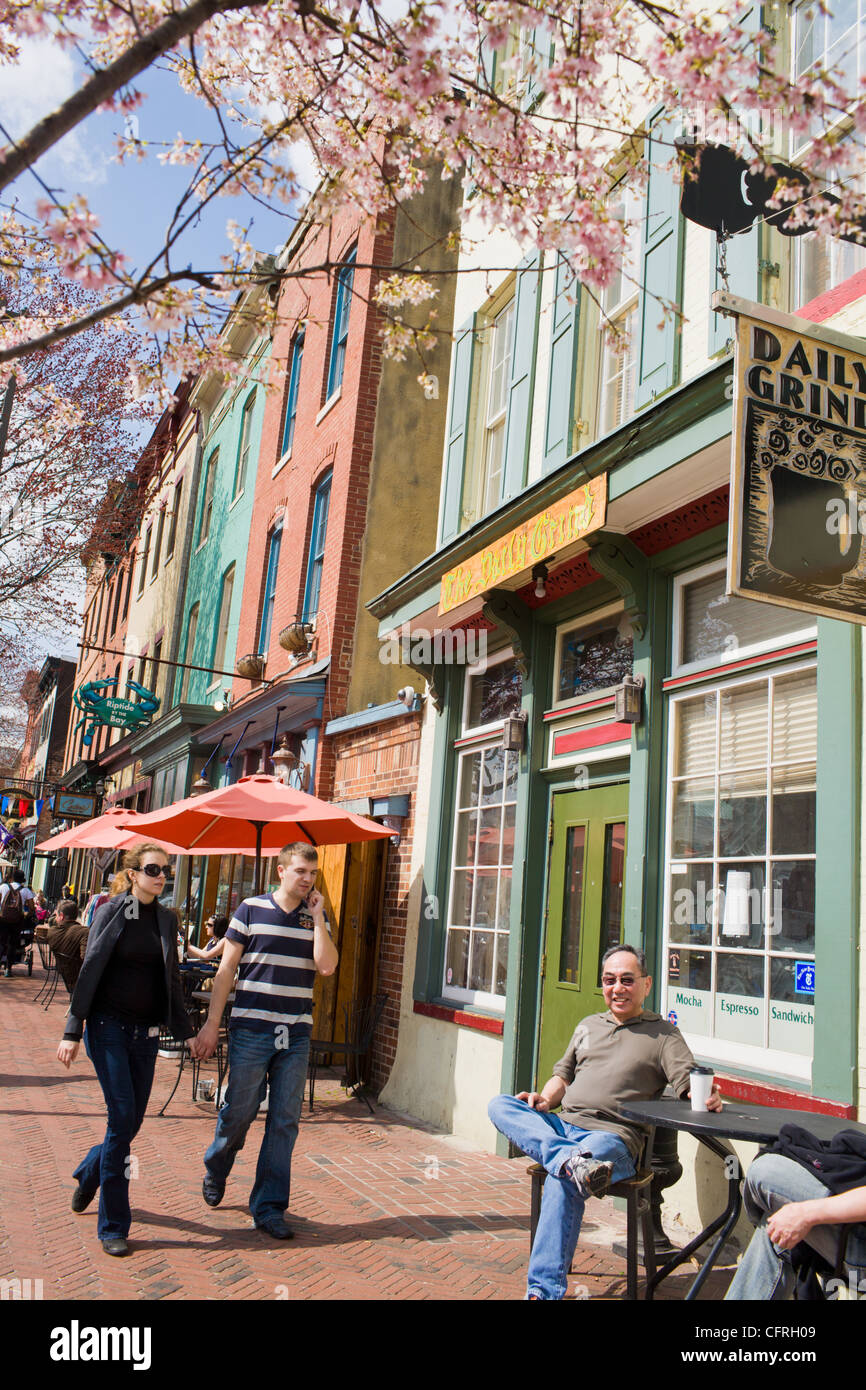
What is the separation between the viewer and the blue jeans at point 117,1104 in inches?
187

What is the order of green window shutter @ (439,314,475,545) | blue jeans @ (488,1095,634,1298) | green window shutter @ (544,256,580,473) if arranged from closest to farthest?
1. blue jeans @ (488,1095,634,1298)
2. green window shutter @ (544,256,580,473)
3. green window shutter @ (439,314,475,545)

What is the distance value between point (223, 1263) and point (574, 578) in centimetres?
488

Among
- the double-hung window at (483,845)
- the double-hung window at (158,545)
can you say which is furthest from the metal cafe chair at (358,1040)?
the double-hung window at (158,545)

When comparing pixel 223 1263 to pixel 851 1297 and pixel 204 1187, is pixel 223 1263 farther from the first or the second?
pixel 851 1297

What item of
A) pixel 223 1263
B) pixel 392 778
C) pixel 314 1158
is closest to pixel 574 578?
pixel 392 778

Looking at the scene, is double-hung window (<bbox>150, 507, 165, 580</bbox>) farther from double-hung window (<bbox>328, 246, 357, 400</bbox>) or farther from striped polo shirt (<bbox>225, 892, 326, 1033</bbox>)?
striped polo shirt (<bbox>225, 892, 326, 1033</bbox>)

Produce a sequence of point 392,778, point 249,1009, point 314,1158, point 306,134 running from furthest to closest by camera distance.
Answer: point 392,778 < point 314,1158 < point 249,1009 < point 306,134

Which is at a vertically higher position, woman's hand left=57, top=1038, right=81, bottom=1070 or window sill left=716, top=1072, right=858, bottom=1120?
window sill left=716, top=1072, right=858, bottom=1120

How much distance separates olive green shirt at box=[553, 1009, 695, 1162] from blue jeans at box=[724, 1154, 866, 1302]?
1026 millimetres

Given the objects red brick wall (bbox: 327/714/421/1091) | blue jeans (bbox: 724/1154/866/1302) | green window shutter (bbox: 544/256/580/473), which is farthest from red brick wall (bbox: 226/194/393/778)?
blue jeans (bbox: 724/1154/866/1302)

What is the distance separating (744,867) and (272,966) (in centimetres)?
250

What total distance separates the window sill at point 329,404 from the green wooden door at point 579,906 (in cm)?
727

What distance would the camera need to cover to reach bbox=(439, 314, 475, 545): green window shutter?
9.97m

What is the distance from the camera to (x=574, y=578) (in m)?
7.63
